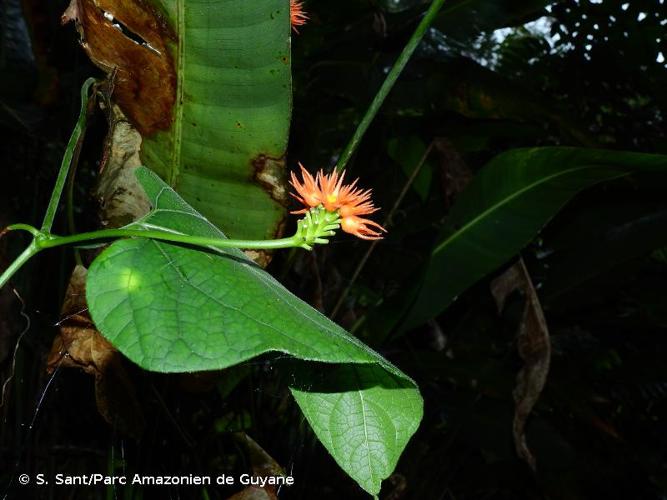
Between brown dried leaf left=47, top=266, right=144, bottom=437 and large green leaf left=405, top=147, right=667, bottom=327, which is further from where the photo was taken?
large green leaf left=405, top=147, right=667, bottom=327

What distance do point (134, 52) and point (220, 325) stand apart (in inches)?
16.5

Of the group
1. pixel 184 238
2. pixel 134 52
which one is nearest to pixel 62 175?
pixel 184 238

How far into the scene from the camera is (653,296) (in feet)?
4.86

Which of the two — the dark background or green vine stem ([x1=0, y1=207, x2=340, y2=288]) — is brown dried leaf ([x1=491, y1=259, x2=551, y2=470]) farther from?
green vine stem ([x1=0, y1=207, x2=340, y2=288])

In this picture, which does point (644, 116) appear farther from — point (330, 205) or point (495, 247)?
point (330, 205)

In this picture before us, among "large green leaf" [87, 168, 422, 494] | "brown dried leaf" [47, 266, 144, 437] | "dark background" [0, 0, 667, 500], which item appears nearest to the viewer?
"large green leaf" [87, 168, 422, 494]

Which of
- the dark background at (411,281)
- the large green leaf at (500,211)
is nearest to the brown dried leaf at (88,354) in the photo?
the dark background at (411,281)

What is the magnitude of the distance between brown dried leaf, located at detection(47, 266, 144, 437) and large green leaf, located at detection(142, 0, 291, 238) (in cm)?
19

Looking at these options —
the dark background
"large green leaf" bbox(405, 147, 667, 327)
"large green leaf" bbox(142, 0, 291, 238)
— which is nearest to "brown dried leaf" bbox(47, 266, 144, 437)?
the dark background

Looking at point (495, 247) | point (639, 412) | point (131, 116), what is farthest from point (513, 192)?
point (639, 412)

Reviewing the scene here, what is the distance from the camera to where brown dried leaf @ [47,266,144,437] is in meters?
0.54

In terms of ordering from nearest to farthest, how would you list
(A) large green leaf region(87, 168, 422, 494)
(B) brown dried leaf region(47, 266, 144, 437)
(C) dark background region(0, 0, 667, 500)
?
1. (A) large green leaf region(87, 168, 422, 494)
2. (B) brown dried leaf region(47, 266, 144, 437)
3. (C) dark background region(0, 0, 667, 500)

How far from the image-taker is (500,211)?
105cm

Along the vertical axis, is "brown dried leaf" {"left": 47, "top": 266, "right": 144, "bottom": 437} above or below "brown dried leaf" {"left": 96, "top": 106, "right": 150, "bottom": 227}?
below
